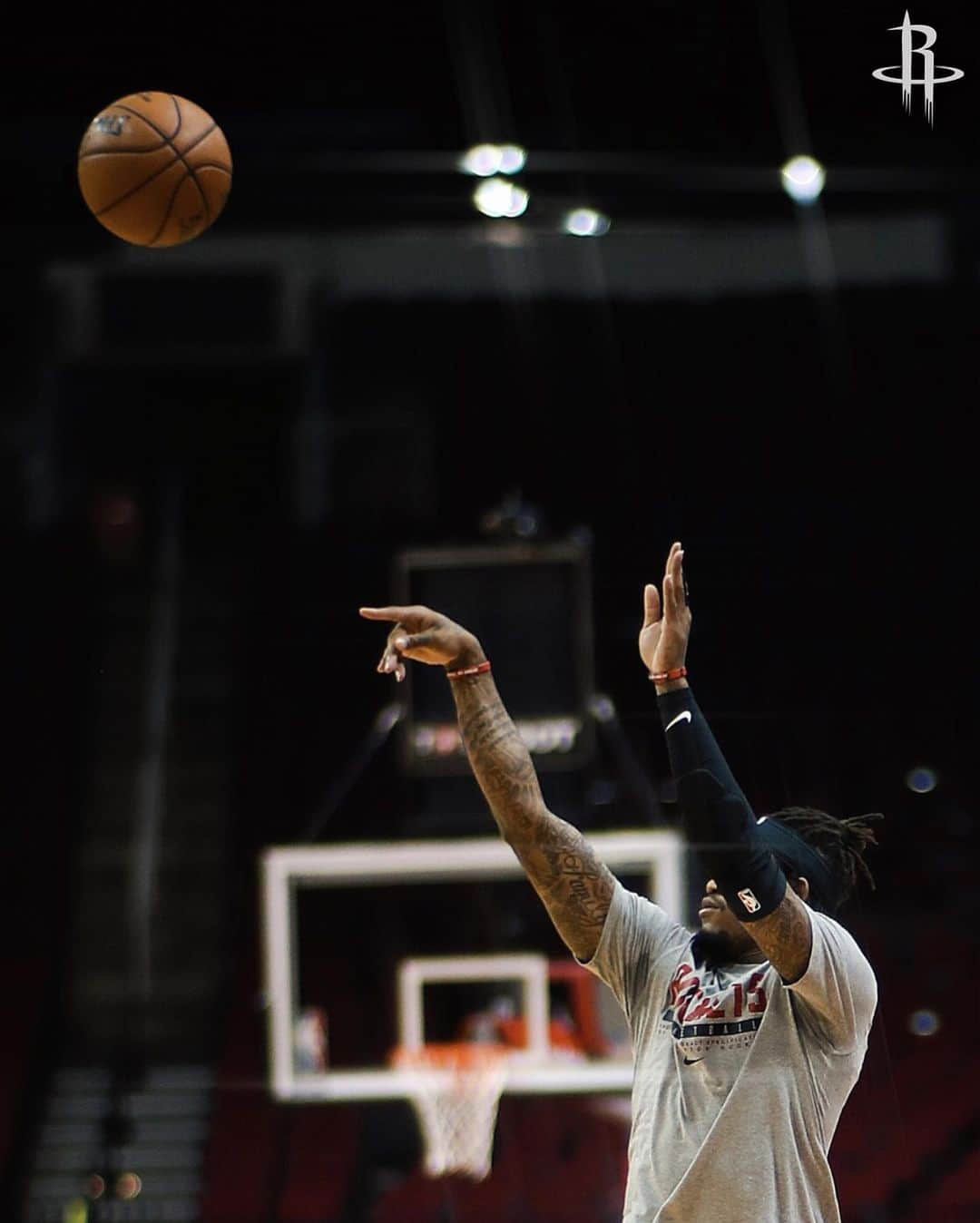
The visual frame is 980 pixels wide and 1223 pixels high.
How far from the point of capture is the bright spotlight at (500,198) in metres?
11.2

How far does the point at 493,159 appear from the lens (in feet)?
36.0

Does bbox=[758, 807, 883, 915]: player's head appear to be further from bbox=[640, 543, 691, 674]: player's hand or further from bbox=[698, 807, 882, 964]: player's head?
bbox=[640, 543, 691, 674]: player's hand

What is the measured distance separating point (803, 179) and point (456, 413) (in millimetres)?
2589

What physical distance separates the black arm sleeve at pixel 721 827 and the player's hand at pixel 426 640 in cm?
43

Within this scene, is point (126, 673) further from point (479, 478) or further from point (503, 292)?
point (503, 292)

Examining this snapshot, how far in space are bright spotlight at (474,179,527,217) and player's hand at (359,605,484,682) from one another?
8.45 m

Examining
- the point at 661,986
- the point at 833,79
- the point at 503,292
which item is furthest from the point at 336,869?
the point at 661,986

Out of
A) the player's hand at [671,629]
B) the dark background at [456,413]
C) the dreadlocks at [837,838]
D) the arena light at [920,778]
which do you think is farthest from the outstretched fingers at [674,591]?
the arena light at [920,778]

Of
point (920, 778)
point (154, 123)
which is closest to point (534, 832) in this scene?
point (154, 123)

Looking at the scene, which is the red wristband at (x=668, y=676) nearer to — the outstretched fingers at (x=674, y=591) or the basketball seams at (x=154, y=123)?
the outstretched fingers at (x=674, y=591)

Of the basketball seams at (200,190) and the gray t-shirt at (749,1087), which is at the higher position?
the basketball seams at (200,190)

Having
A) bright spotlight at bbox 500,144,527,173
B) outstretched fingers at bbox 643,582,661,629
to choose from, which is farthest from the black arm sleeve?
bright spotlight at bbox 500,144,527,173

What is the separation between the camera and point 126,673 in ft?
40.5

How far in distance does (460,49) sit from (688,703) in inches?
308
